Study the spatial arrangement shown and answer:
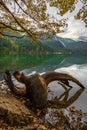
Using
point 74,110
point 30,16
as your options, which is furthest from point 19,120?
point 30,16

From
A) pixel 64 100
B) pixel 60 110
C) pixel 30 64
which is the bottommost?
pixel 30 64

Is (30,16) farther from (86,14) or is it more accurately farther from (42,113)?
(42,113)

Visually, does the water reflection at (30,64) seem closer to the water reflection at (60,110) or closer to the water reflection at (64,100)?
the water reflection at (64,100)

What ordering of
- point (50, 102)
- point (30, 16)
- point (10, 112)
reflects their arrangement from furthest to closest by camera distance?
1. point (30, 16)
2. point (50, 102)
3. point (10, 112)

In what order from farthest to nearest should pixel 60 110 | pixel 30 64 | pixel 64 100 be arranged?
pixel 30 64 → pixel 64 100 → pixel 60 110

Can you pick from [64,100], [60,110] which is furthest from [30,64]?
[60,110]

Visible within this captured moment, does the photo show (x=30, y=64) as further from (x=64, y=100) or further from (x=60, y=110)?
(x=60, y=110)

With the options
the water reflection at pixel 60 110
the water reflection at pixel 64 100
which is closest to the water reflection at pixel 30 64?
the water reflection at pixel 64 100

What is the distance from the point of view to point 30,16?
1711 centimetres

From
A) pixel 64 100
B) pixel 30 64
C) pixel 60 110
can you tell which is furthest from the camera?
pixel 30 64

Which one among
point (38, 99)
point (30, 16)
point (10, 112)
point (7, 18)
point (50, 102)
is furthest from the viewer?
point (7, 18)

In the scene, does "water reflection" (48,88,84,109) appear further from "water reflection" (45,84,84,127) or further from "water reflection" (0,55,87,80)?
"water reflection" (0,55,87,80)

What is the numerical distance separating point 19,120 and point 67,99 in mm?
7933

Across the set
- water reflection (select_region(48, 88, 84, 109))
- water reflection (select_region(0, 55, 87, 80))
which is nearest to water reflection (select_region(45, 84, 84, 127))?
water reflection (select_region(48, 88, 84, 109))
